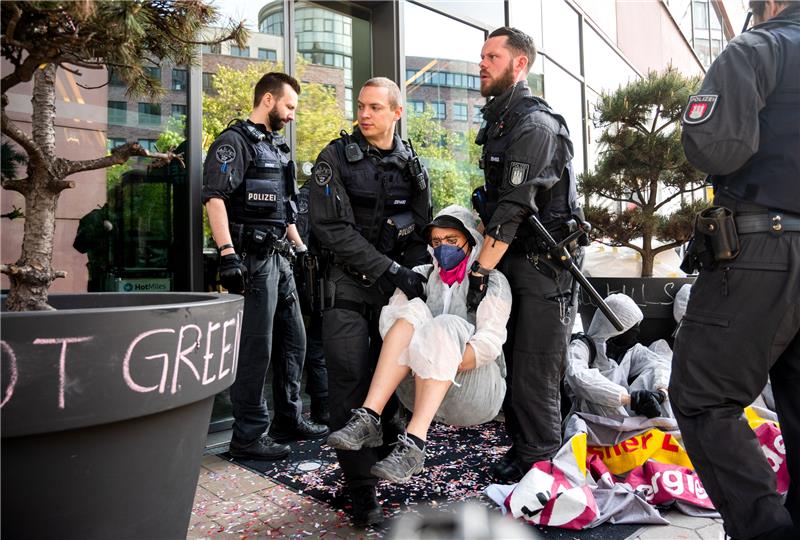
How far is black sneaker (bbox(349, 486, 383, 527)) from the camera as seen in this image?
2256 millimetres

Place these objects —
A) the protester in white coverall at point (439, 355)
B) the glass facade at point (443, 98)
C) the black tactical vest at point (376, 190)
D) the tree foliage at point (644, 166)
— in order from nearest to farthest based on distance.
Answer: the protester in white coverall at point (439, 355) < the black tactical vest at point (376, 190) < the tree foliage at point (644, 166) < the glass facade at point (443, 98)

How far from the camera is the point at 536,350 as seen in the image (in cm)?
263

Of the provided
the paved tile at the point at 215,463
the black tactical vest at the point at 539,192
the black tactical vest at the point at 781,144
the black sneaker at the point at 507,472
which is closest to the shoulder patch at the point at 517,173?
the black tactical vest at the point at 539,192

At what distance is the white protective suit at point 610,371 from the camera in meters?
3.01

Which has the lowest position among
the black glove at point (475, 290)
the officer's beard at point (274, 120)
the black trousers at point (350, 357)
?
the black trousers at point (350, 357)

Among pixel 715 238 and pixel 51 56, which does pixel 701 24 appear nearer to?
pixel 715 238

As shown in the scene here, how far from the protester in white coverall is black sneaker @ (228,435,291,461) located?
1005 mm

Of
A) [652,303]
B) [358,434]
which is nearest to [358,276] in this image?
[358,434]

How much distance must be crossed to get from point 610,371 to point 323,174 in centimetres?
202

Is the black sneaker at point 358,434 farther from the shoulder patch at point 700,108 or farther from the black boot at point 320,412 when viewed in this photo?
the black boot at point 320,412

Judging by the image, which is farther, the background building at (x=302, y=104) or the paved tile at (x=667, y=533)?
the background building at (x=302, y=104)

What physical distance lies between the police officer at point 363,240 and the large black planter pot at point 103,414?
0.83 m

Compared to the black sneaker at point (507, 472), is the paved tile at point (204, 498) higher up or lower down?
lower down

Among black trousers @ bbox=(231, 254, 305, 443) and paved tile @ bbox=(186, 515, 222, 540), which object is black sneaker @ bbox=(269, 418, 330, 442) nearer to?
black trousers @ bbox=(231, 254, 305, 443)
